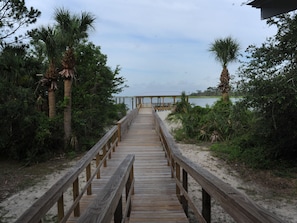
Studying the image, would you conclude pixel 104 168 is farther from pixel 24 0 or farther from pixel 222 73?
pixel 222 73

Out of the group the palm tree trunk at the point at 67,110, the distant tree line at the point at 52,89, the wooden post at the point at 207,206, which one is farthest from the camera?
the palm tree trunk at the point at 67,110

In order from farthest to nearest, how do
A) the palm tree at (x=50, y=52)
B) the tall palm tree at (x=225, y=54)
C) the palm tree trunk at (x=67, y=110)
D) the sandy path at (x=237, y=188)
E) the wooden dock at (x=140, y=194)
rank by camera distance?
the tall palm tree at (x=225, y=54)
the palm tree trunk at (x=67, y=110)
the palm tree at (x=50, y=52)
the sandy path at (x=237, y=188)
the wooden dock at (x=140, y=194)

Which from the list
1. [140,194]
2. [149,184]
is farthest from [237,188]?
[140,194]

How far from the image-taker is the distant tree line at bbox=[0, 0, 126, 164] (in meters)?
9.12

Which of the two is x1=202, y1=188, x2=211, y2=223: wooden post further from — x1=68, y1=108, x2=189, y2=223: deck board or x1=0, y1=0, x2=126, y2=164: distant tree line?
x1=0, y1=0, x2=126, y2=164: distant tree line

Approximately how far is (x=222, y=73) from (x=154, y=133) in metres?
8.89

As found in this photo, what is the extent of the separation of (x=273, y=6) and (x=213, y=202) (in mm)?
4856

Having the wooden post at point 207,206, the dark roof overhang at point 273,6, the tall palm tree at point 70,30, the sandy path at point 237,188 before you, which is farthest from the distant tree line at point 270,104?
the tall palm tree at point 70,30

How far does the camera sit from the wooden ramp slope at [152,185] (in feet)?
11.7

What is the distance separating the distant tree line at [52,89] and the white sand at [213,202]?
3068mm

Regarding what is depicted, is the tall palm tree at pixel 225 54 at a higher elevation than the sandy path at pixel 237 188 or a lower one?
higher

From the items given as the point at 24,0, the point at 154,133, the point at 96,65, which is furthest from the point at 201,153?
the point at 24,0

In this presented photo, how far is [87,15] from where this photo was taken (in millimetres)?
11680

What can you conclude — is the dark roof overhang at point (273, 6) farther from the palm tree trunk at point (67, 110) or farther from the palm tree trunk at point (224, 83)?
the palm tree trunk at point (224, 83)
